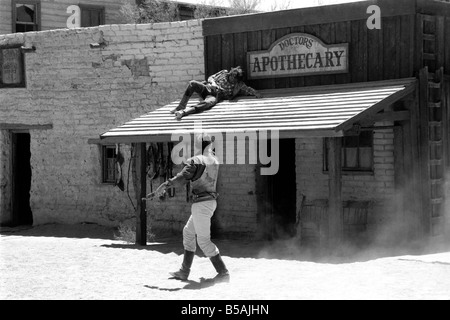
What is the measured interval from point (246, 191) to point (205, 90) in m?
2.12

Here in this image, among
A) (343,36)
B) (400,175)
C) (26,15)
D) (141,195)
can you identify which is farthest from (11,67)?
(400,175)

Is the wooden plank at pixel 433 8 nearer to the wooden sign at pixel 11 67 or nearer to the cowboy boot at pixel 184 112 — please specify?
the cowboy boot at pixel 184 112

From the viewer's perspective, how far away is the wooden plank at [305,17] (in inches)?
562

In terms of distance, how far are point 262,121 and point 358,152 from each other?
238 cm

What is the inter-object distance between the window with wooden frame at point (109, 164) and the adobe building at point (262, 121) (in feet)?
0.09

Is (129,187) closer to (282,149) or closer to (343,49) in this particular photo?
(282,149)

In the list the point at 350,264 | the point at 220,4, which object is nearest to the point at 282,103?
the point at 350,264

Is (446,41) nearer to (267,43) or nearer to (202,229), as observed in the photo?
(267,43)

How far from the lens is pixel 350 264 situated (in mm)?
11781

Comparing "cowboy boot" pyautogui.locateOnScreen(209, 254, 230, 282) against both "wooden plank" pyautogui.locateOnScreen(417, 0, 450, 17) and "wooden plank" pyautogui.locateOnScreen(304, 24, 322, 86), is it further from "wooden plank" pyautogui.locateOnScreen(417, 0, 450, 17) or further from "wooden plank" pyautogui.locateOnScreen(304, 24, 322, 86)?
"wooden plank" pyautogui.locateOnScreen(417, 0, 450, 17)

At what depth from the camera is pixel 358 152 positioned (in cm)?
1502

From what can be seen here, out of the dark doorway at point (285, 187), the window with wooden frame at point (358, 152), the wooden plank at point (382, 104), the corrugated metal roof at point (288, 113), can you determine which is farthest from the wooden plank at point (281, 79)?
the wooden plank at point (382, 104)

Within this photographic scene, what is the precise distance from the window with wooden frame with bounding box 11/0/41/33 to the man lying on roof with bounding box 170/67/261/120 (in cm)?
1299
